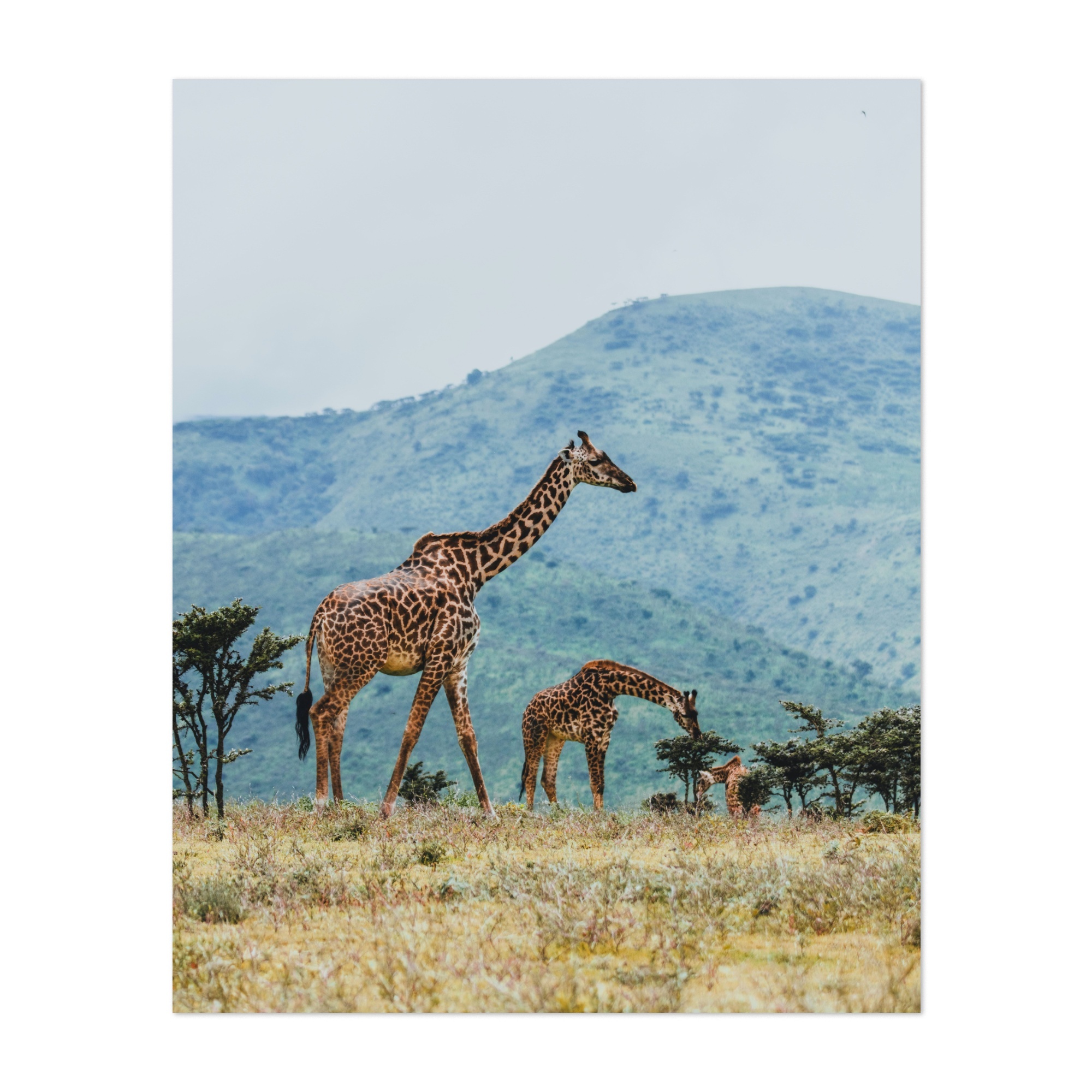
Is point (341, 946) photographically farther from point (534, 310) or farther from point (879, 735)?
point (534, 310)

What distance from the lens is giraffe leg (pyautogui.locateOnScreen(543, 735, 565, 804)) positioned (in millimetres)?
11242

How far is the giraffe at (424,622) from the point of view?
910cm

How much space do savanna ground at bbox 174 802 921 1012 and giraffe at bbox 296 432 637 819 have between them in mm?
838

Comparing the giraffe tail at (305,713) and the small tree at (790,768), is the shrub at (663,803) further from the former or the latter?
the giraffe tail at (305,713)


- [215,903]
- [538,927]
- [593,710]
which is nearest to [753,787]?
[593,710]

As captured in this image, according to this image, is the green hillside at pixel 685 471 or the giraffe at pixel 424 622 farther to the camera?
the green hillside at pixel 685 471

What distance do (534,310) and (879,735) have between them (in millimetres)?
10355

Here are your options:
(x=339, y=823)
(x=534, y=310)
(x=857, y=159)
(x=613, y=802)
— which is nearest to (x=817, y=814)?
(x=339, y=823)

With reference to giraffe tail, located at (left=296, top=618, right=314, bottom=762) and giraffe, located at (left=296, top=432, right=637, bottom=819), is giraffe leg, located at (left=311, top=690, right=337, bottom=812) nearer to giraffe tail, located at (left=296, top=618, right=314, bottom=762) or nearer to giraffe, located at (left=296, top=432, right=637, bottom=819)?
giraffe, located at (left=296, top=432, right=637, bottom=819)

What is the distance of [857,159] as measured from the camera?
12766 mm

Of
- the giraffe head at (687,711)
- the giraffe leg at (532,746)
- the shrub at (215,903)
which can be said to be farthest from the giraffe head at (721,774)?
the shrub at (215,903)

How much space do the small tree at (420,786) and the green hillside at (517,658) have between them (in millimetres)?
8514

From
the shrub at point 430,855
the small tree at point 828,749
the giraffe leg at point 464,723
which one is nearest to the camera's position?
the shrub at point 430,855

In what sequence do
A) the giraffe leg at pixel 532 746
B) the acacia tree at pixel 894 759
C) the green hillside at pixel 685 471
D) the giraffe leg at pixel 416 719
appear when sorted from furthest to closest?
the green hillside at pixel 685 471, the giraffe leg at pixel 532 746, the acacia tree at pixel 894 759, the giraffe leg at pixel 416 719
